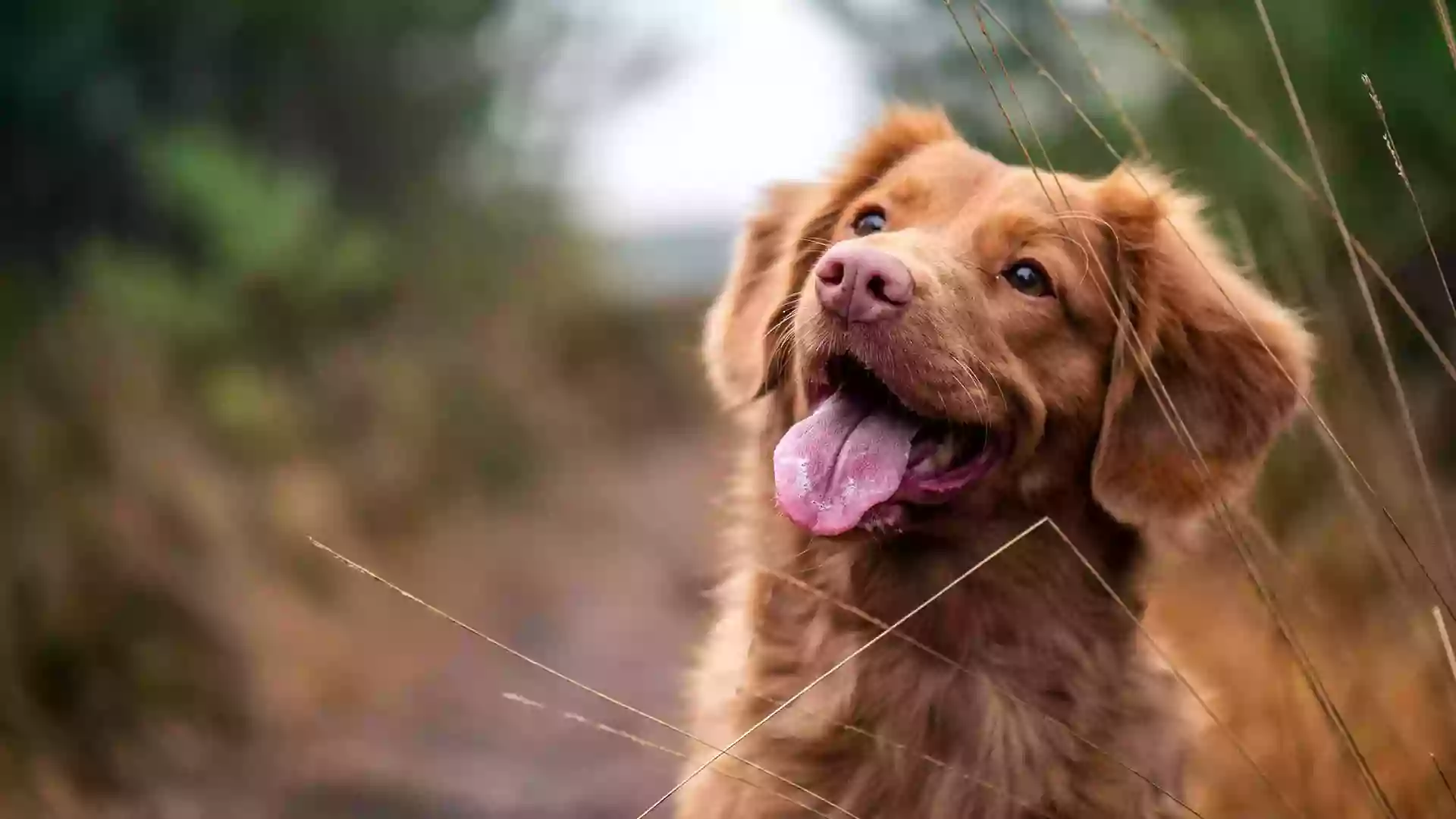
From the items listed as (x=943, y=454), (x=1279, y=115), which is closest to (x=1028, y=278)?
(x=943, y=454)

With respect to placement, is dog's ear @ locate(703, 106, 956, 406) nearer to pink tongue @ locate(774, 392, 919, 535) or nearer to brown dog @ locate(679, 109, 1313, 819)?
brown dog @ locate(679, 109, 1313, 819)

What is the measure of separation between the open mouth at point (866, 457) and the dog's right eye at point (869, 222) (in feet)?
1.24

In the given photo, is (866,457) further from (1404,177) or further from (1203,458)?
(1404,177)

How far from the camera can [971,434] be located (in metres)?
2.02

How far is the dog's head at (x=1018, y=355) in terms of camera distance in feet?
6.12

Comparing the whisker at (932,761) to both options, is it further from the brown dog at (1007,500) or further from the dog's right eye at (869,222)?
the dog's right eye at (869,222)

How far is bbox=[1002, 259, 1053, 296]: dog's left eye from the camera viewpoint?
6.63 feet

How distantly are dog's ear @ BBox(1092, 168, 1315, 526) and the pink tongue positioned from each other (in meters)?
0.41

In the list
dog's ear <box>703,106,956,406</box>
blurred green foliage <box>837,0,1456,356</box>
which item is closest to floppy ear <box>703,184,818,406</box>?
dog's ear <box>703,106,956,406</box>

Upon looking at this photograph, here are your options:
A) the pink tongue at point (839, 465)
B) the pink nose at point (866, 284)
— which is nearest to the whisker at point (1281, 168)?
the pink nose at point (866, 284)

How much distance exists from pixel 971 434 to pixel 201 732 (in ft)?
6.52

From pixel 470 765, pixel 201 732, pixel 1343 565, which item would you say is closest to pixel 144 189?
pixel 201 732

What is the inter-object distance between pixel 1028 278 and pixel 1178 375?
35cm

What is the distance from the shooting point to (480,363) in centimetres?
334
